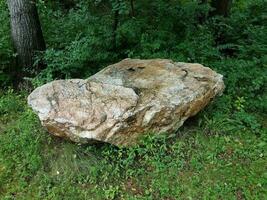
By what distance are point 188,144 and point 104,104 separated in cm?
112

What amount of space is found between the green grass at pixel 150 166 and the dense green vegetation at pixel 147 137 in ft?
0.04

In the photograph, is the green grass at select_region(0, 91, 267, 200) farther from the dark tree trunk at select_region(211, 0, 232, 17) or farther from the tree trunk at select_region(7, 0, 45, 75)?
the dark tree trunk at select_region(211, 0, 232, 17)

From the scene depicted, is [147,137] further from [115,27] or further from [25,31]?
[25,31]

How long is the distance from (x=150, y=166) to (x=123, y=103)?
0.78 meters

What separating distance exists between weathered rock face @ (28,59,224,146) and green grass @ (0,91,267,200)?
0.22 metres

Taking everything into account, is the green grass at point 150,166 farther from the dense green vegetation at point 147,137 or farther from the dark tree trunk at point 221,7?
the dark tree trunk at point 221,7

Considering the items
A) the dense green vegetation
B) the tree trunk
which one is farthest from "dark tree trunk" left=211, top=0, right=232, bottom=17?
the tree trunk

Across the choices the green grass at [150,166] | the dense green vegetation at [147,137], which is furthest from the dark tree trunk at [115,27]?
the green grass at [150,166]

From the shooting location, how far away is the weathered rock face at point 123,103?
13.2ft

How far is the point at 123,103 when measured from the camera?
4082 mm

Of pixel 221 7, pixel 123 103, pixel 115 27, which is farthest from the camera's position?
pixel 221 7

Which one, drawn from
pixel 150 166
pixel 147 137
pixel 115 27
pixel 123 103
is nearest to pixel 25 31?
pixel 115 27

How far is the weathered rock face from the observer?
4023 mm

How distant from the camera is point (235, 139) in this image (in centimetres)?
436
